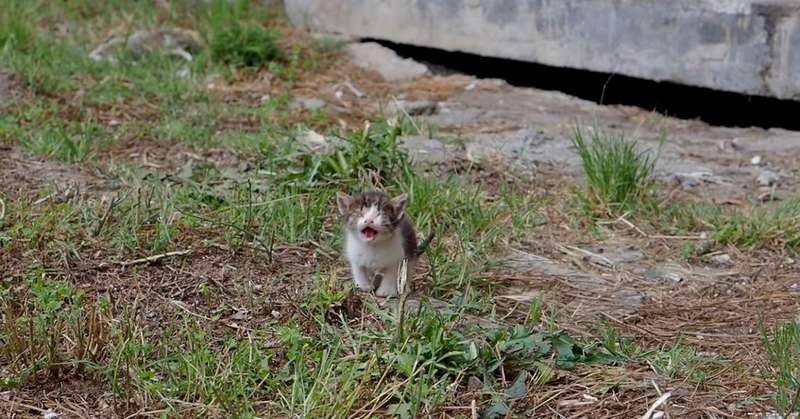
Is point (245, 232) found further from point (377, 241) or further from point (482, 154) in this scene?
point (482, 154)

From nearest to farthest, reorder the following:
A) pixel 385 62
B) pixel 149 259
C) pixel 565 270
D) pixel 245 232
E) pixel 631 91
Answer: pixel 149 259, pixel 245 232, pixel 565 270, pixel 631 91, pixel 385 62

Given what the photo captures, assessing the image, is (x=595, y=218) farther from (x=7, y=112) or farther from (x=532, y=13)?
(x=7, y=112)

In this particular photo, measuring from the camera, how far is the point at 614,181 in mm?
6566

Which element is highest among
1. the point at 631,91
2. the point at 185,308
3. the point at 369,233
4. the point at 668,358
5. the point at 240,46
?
the point at 369,233

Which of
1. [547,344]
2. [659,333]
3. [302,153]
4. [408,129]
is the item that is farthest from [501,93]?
[547,344]

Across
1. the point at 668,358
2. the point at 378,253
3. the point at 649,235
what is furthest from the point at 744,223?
the point at 378,253

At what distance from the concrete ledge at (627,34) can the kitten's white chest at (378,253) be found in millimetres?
4019

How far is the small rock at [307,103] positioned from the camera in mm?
8805

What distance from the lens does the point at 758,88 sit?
8.15 m

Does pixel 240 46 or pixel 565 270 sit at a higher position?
pixel 240 46

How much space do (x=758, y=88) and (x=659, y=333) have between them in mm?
3571

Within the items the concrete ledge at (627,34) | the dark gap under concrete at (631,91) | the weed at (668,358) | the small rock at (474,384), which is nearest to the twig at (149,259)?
the small rock at (474,384)

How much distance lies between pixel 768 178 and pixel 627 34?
1788mm

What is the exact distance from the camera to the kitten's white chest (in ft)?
16.4
